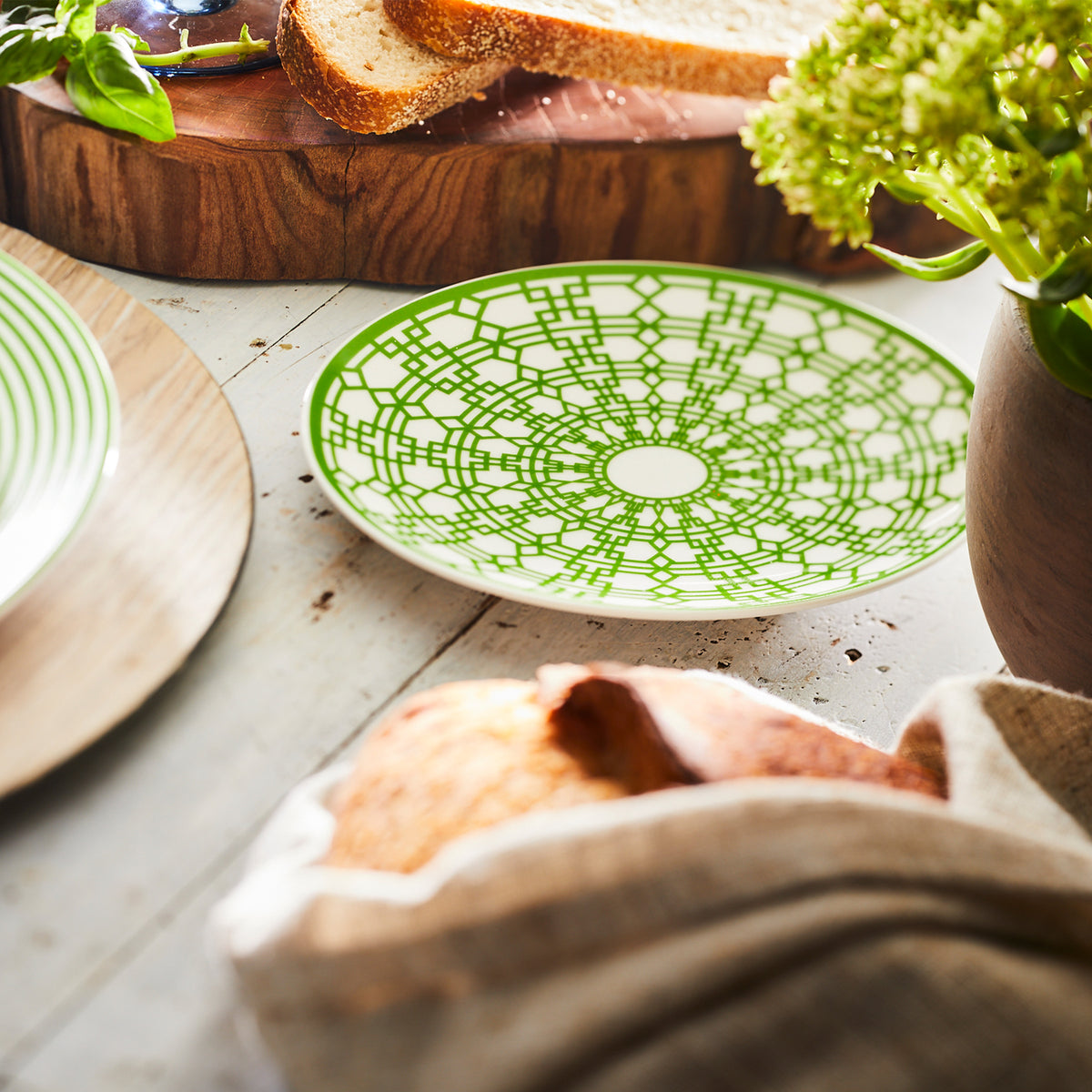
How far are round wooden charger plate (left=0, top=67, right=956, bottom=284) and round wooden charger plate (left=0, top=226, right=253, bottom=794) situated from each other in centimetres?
16

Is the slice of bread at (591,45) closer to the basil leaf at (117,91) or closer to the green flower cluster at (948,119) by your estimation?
the basil leaf at (117,91)

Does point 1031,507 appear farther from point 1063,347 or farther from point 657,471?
point 657,471

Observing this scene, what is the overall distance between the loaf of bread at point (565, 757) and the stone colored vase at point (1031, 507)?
12 cm

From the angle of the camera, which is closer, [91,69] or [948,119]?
[948,119]

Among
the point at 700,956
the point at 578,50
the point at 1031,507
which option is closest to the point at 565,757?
the point at 700,956

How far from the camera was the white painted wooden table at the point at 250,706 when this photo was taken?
0.45 meters

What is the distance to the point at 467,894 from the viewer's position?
35cm

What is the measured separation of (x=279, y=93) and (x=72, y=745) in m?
0.71

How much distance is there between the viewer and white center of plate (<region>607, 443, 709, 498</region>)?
31.5 inches

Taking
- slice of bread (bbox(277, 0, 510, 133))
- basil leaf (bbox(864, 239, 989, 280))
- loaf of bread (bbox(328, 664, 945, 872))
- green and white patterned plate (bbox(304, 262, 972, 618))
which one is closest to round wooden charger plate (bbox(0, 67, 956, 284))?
slice of bread (bbox(277, 0, 510, 133))

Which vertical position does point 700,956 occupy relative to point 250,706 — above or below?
above

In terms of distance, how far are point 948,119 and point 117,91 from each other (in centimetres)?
69

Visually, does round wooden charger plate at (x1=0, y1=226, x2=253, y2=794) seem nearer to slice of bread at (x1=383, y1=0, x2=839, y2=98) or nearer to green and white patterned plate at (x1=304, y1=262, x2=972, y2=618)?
green and white patterned plate at (x1=304, y1=262, x2=972, y2=618)

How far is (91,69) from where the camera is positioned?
35.0 inches
